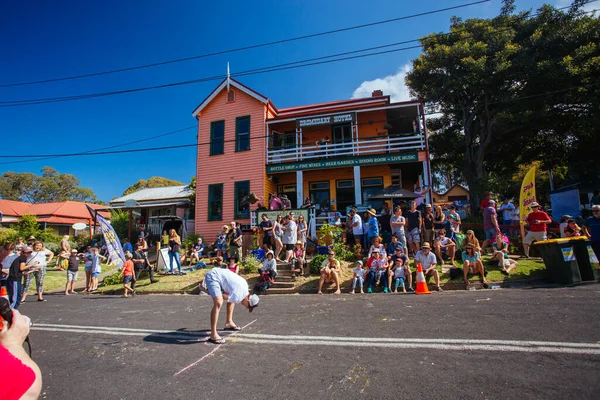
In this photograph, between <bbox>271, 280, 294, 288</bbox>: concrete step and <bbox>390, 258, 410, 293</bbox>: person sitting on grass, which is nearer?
<bbox>390, 258, 410, 293</bbox>: person sitting on grass

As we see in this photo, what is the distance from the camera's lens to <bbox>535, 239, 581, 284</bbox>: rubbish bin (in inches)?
307

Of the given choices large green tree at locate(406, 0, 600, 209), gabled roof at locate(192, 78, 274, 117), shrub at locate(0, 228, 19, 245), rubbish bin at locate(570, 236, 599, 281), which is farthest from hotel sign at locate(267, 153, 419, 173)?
shrub at locate(0, 228, 19, 245)

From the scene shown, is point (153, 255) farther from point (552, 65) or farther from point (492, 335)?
point (552, 65)

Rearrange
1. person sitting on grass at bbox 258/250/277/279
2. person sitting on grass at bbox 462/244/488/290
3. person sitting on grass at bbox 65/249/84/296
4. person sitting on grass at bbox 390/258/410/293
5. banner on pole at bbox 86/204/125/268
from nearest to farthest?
person sitting on grass at bbox 462/244/488/290, person sitting on grass at bbox 390/258/410/293, person sitting on grass at bbox 258/250/277/279, person sitting on grass at bbox 65/249/84/296, banner on pole at bbox 86/204/125/268

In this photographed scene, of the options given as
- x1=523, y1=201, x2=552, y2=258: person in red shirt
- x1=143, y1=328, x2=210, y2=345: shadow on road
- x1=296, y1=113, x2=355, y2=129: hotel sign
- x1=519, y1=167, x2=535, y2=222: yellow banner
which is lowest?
x1=143, y1=328, x2=210, y2=345: shadow on road

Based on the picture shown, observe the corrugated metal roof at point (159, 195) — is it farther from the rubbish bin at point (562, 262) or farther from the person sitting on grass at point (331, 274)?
the rubbish bin at point (562, 262)

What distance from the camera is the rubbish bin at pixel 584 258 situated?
7.84 meters

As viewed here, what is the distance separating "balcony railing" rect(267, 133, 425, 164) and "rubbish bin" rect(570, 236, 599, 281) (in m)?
9.21

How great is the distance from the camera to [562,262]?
26.0 ft

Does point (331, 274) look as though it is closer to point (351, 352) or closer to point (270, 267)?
point (270, 267)

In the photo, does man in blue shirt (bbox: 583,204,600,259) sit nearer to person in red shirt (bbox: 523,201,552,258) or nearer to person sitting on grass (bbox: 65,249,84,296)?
person in red shirt (bbox: 523,201,552,258)

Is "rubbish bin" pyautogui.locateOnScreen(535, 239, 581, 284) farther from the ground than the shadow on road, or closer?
farther from the ground

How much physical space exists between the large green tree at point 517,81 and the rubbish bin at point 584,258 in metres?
9.55

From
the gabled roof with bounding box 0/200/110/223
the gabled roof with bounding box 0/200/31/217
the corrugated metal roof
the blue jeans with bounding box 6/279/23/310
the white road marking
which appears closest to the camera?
the white road marking
